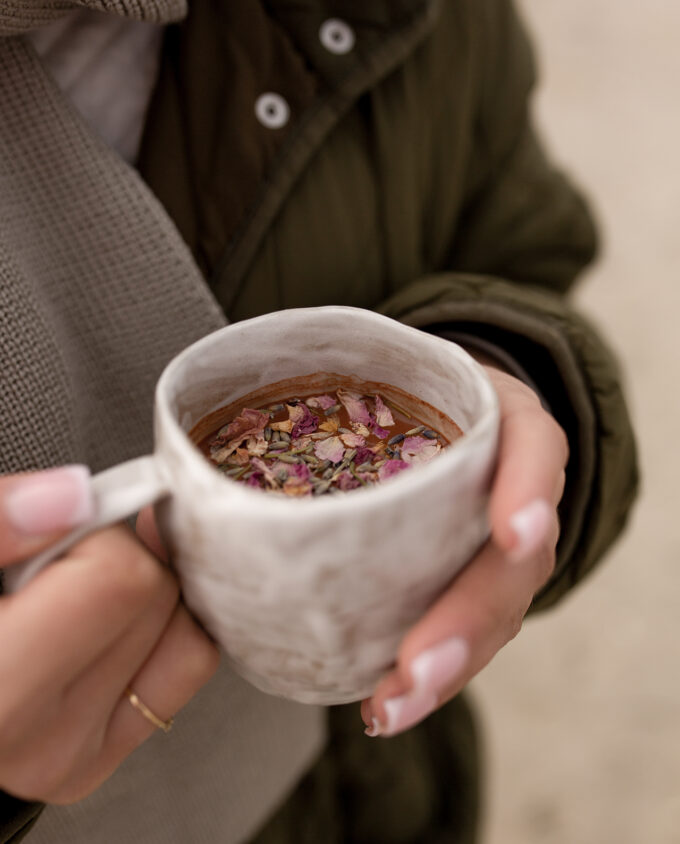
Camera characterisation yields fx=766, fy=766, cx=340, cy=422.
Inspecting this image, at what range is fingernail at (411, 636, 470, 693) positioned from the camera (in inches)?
13.4

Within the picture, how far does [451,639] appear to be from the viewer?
35 cm

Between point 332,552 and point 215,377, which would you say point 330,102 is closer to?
point 215,377

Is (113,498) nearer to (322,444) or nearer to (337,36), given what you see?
Answer: (322,444)

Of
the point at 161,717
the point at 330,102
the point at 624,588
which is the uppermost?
the point at 330,102

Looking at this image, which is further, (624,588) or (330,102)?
(624,588)

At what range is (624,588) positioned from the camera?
1415mm

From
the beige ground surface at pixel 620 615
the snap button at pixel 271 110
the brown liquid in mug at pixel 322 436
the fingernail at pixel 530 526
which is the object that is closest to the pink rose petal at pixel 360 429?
the brown liquid in mug at pixel 322 436

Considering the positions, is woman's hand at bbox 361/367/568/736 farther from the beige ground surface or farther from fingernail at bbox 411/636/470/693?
the beige ground surface

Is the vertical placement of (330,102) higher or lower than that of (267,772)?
higher

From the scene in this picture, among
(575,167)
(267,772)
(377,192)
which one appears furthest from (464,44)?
(575,167)

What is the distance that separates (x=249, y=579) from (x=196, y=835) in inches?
18.2

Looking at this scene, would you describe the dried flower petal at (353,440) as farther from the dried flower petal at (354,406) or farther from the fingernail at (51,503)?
the fingernail at (51,503)

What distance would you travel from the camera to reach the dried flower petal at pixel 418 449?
396mm

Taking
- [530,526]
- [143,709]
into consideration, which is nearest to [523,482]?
[530,526]
